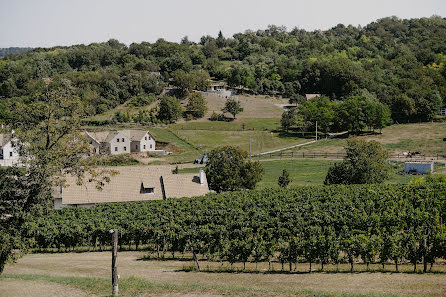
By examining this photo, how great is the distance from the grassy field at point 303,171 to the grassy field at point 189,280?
33.9m

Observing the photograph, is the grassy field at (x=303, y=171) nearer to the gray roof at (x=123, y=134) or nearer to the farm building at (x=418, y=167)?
the farm building at (x=418, y=167)

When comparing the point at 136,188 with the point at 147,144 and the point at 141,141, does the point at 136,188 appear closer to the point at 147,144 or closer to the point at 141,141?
the point at 141,141

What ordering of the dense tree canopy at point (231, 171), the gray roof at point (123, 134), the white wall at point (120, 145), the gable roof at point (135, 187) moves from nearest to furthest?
the gable roof at point (135, 187) → the dense tree canopy at point (231, 171) → the white wall at point (120, 145) → the gray roof at point (123, 134)

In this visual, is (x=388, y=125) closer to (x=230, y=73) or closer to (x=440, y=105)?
(x=440, y=105)

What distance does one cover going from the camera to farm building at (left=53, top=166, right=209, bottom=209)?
5350cm

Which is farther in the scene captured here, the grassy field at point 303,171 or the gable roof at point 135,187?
the grassy field at point 303,171

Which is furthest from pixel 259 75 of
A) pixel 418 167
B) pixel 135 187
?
pixel 135 187

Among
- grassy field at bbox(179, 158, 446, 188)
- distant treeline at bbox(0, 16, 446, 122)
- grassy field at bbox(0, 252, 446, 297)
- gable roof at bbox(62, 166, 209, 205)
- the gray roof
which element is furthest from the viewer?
distant treeline at bbox(0, 16, 446, 122)

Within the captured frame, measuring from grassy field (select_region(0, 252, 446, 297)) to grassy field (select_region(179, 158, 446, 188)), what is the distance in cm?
3395

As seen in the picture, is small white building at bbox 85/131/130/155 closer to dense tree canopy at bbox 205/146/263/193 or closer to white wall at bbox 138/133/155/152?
white wall at bbox 138/133/155/152

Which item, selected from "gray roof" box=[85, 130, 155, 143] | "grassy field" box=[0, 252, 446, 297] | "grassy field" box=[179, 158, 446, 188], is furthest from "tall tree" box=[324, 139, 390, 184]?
"gray roof" box=[85, 130, 155, 143]

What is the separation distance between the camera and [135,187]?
55781 millimetres

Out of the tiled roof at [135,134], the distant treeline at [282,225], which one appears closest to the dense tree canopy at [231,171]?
the distant treeline at [282,225]

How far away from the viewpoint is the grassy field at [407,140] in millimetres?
89500
